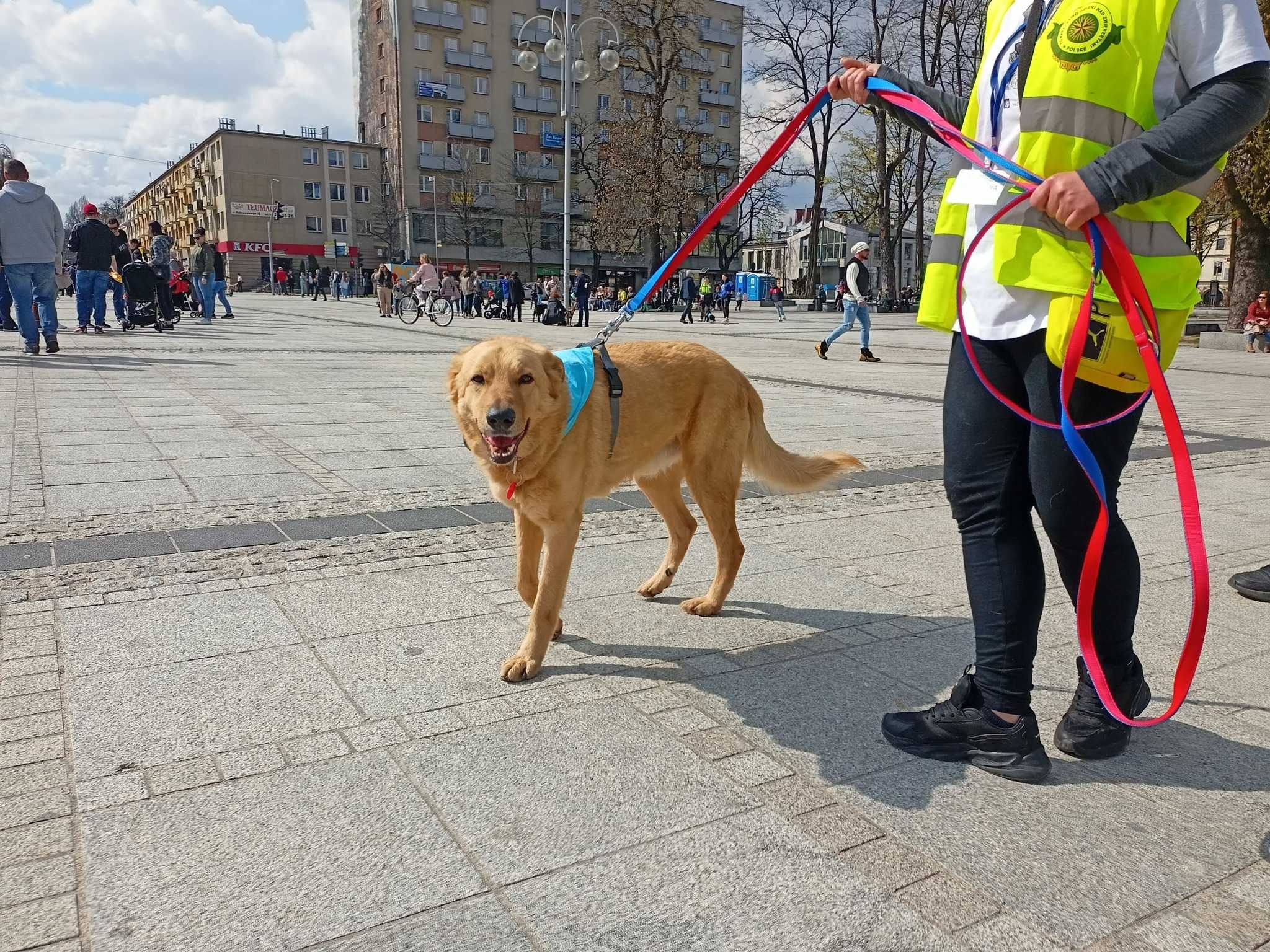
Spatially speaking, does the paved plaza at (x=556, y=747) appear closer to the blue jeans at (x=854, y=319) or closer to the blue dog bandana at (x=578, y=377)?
the blue dog bandana at (x=578, y=377)

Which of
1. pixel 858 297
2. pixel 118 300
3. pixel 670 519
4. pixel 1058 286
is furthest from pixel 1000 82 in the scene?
→ pixel 118 300

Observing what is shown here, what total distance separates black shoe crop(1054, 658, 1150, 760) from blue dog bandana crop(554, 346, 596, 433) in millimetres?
1832

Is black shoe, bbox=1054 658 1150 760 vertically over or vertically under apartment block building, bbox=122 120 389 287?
under

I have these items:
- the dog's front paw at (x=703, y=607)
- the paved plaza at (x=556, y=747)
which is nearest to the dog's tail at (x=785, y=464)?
the paved plaza at (x=556, y=747)

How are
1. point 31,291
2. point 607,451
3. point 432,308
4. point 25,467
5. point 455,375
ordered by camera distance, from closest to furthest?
point 455,375
point 607,451
point 25,467
point 31,291
point 432,308

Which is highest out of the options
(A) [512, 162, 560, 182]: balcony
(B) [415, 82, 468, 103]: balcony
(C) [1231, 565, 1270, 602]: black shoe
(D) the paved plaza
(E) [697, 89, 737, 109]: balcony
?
(E) [697, 89, 737, 109]: balcony

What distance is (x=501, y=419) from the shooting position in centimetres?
294

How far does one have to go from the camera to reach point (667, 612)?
3777mm

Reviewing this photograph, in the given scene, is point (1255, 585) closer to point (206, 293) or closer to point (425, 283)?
point (206, 293)

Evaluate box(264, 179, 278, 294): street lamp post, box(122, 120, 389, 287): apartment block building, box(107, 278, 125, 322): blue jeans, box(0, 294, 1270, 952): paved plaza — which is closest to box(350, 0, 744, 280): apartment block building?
box(122, 120, 389, 287): apartment block building

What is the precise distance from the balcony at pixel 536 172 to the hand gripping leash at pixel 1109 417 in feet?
255

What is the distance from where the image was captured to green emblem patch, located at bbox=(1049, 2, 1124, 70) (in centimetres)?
208

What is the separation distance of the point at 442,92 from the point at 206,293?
5593 centimetres

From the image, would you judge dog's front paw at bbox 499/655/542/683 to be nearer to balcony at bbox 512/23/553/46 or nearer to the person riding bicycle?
the person riding bicycle
